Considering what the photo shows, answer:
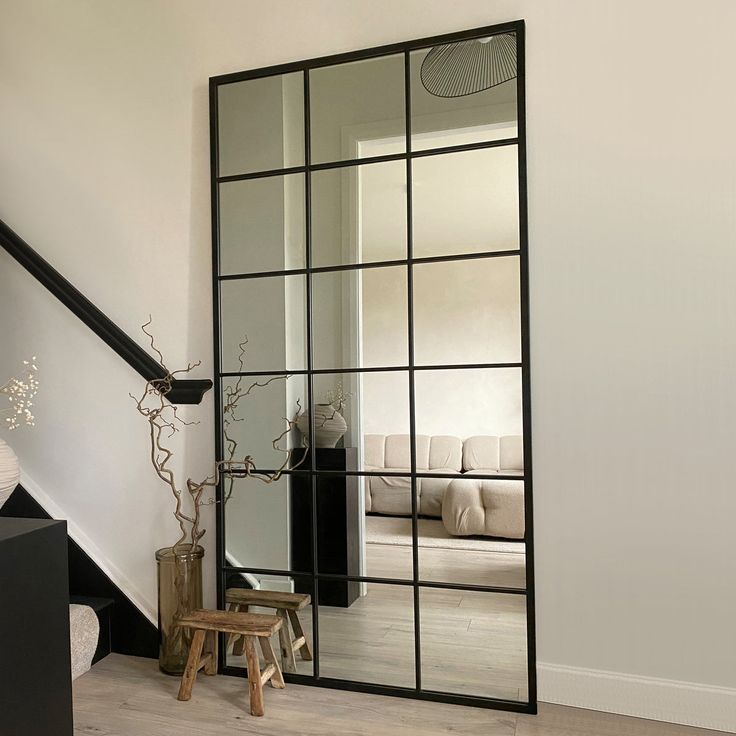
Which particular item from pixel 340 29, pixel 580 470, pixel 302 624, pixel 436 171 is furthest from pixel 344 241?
pixel 302 624

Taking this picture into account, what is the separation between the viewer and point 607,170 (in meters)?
2.04

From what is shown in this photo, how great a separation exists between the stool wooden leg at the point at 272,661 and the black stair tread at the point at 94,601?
2.33 feet

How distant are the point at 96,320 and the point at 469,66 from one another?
62.9 inches

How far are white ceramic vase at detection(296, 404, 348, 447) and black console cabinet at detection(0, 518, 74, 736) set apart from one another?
1.00 meters

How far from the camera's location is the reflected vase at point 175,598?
2.30m

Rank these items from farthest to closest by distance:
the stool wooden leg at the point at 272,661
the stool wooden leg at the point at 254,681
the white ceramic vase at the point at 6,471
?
1. the stool wooden leg at the point at 272,661
2. the stool wooden leg at the point at 254,681
3. the white ceramic vase at the point at 6,471

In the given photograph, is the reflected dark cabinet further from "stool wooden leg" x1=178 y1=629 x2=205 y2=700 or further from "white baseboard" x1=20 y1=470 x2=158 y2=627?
"white baseboard" x1=20 y1=470 x2=158 y2=627

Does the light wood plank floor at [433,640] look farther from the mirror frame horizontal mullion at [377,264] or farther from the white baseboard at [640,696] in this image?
the mirror frame horizontal mullion at [377,264]

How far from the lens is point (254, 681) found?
80.7 inches

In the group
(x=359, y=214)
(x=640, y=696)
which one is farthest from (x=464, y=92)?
(x=640, y=696)

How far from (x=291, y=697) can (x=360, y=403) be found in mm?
995

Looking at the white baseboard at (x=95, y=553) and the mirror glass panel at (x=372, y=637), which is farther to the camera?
the white baseboard at (x=95, y=553)

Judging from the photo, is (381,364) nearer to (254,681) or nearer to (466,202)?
(466,202)

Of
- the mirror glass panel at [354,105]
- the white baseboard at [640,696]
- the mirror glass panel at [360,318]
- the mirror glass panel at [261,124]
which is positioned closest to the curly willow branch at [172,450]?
the mirror glass panel at [360,318]
